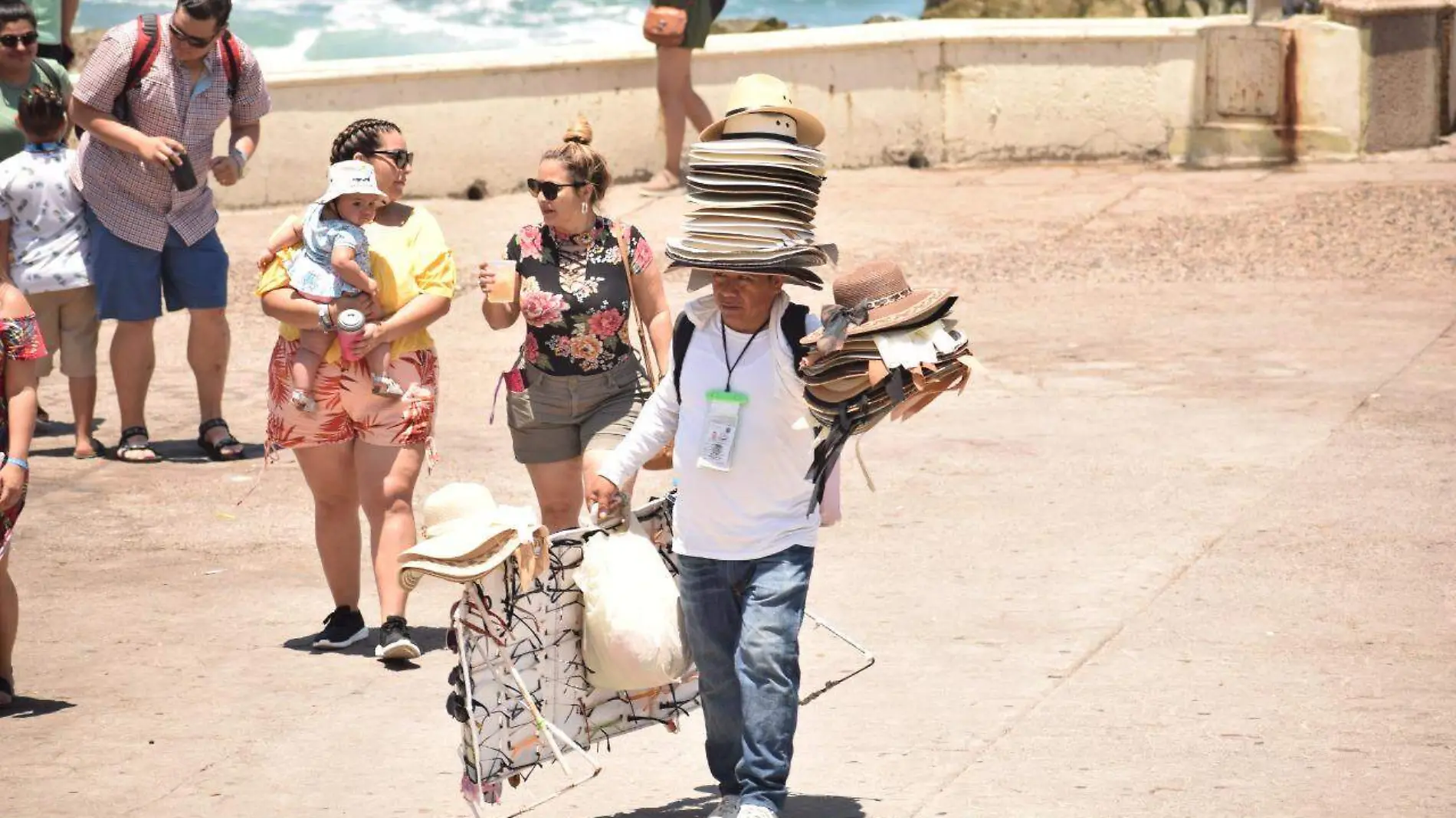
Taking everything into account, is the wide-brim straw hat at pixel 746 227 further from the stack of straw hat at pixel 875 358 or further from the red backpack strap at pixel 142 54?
the red backpack strap at pixel 142 54

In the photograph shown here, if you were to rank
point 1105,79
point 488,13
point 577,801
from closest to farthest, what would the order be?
point 577,801 → point 1105,79 → point 488,13

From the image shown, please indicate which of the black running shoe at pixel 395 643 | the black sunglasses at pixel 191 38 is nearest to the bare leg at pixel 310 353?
the black running shoe at pixel 395 643

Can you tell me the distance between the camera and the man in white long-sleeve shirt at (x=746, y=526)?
5.29 m

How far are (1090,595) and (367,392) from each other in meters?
2.69

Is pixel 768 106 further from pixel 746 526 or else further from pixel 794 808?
pixel 794 808

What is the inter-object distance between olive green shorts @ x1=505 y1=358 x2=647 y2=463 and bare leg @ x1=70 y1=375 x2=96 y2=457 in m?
3.93

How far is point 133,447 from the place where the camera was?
1010 centimetres

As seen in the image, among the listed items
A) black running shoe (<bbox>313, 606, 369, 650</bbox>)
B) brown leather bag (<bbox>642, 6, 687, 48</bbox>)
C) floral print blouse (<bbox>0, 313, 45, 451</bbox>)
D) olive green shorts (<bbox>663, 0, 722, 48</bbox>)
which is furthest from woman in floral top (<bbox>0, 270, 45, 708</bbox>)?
olive green shorts (<bbox>663, 0, 722, 48</bbox>)

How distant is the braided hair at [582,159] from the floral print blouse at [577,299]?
138 mm

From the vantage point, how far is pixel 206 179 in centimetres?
1010

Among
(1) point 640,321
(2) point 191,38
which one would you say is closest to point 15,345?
(1) point 640,321

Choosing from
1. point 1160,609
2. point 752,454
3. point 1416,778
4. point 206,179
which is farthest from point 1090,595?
point 206,179

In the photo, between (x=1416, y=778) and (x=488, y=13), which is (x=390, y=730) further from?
(x=488, y=13)

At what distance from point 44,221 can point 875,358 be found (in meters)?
6.22
